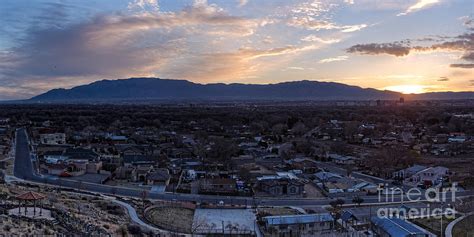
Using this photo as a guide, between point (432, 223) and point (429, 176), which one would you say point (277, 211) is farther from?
point (429, 176)

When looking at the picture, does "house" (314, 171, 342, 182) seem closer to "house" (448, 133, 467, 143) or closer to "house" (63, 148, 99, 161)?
"house" (63, 148, 99, 161)

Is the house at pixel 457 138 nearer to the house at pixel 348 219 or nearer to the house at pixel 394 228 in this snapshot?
the house at pixel 348 219

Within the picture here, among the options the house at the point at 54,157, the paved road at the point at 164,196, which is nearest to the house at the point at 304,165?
the paved road at the point at 164,196

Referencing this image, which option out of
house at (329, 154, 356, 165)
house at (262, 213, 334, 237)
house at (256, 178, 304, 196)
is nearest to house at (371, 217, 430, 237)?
house at (262, 213, 334, 237)

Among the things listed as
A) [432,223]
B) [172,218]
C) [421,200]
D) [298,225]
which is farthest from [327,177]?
[172,218]

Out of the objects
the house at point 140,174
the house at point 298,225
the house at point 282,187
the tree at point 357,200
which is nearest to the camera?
the house at point 298,225

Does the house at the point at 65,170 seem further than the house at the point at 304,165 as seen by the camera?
No

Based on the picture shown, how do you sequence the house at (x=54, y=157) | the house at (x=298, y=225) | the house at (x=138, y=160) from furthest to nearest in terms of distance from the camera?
the house at (x=54, y=157), the house at (x=138, y=160), the house at (x=298, y=225)
